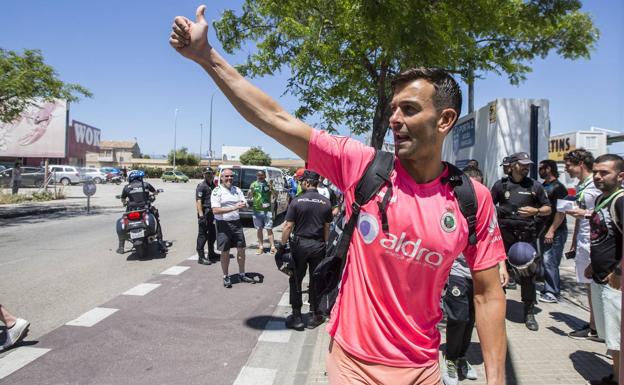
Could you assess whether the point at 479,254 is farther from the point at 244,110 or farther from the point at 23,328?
the point at 23,328

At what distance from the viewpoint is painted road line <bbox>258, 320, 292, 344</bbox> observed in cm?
483

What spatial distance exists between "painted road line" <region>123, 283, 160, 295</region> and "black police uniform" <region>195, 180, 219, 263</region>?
183 centimetres

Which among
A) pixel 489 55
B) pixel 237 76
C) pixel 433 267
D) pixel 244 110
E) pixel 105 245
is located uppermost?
pixel 489 55

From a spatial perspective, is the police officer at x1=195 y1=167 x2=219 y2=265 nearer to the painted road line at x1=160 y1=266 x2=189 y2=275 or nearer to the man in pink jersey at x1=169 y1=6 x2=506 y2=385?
the painted road line at x1=160 y1=266 x2=189 y2=275

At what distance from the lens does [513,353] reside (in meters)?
4.34

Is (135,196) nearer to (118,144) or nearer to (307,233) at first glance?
(307,233)

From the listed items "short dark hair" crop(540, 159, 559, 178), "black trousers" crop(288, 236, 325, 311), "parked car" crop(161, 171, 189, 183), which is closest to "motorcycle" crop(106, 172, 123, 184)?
A: "parked car" crop(161, 171, 189, 183)

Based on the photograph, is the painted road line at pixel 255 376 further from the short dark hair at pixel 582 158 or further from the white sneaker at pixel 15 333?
the short dark hair at pixel 582 158

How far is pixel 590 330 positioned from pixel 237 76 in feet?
16.5

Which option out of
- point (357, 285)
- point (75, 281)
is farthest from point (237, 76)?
point (75, 281)

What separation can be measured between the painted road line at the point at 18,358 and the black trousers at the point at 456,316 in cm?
381

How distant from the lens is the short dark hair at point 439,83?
5.63 ft

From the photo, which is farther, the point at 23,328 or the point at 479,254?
the point at 23,328

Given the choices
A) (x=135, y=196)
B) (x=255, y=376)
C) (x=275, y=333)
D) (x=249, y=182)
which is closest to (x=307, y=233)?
(x=275, y=333)
